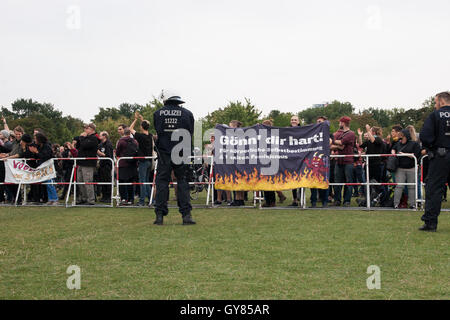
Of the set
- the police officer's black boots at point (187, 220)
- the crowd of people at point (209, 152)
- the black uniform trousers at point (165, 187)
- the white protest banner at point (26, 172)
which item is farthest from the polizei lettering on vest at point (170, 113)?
the white protest banner at point (26, 172)

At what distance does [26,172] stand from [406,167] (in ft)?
35.5

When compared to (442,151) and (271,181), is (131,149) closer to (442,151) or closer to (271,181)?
(271,181)

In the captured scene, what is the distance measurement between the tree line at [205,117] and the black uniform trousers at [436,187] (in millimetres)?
59854

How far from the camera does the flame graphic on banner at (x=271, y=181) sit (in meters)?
12.4

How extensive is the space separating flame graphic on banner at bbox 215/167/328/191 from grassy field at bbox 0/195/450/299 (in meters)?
2.06

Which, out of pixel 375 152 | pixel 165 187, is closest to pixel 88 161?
pixel 165 187

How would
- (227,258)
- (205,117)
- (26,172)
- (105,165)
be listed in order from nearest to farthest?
(227,258) → (26,172) → (105,165) → (205,117)

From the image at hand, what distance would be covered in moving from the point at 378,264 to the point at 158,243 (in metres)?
3.17

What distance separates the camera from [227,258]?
20.1 ft

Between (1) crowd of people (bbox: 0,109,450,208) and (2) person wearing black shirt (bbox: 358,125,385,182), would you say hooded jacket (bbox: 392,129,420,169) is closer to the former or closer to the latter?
(1) crowd of people (bbox: 0,109,450,208)

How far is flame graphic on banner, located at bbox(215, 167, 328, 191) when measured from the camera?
1245 centimetres

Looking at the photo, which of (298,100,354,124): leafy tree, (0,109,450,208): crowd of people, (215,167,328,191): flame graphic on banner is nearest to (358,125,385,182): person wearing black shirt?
(0,109,450,208): crowd of people
